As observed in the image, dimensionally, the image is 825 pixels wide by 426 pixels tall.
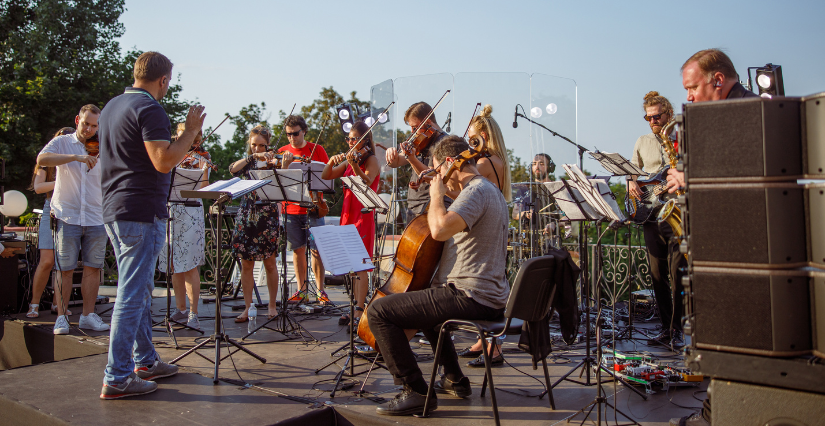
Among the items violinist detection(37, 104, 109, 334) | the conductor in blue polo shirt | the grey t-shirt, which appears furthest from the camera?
violinist detection(37, 104, 109, 334)

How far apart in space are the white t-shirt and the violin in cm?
286

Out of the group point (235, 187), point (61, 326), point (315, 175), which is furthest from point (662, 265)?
point (61, 326)

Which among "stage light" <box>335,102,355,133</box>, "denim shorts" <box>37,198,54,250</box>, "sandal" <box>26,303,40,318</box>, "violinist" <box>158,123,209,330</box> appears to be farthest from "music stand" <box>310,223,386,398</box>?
"sandal" <box>26,303,40,318</box>

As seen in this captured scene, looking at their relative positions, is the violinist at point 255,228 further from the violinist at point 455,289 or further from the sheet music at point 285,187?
the violinist at point 455,289

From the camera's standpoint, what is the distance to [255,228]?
513cm

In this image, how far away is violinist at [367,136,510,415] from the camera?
9.80ft

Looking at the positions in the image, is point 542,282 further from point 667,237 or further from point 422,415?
point 667,237

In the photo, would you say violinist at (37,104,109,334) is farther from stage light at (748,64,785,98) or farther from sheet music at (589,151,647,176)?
stage light at (748,64,785,98)

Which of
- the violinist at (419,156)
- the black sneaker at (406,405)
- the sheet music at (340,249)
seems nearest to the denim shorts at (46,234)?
the sheet music at (340,249)

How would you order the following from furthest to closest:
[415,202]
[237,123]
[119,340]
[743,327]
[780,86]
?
[237,123], [415,202], [780,86], [119,340], [743,327]

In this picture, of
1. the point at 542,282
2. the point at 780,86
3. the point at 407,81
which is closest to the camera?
the point at 542,282

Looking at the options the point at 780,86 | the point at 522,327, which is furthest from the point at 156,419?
the point at 780,86

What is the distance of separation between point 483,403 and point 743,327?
1.66 m

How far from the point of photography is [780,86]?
3.99 meters
